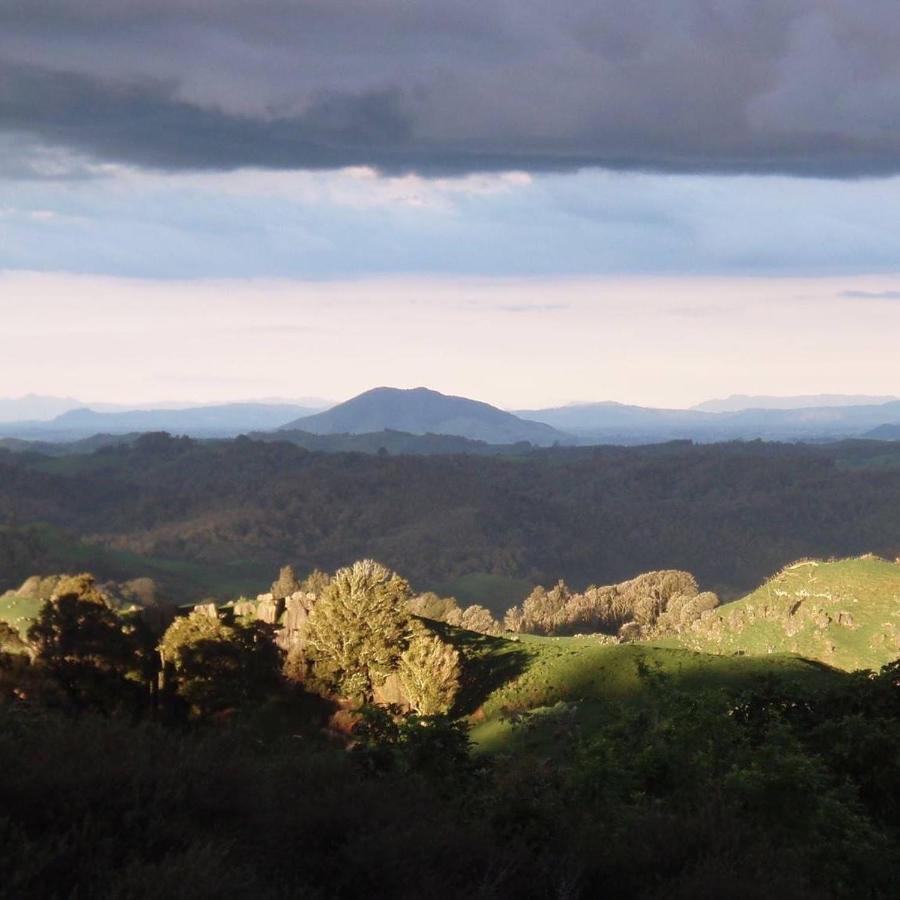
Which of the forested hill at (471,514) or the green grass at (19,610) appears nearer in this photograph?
the green grass at (19,610)

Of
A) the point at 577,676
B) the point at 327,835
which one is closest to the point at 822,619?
the point at 577,676

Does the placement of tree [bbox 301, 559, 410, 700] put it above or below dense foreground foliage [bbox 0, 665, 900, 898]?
below

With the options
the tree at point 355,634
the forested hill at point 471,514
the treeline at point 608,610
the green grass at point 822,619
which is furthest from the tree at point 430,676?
the forested hill at point 471,514

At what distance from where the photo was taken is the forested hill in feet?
465

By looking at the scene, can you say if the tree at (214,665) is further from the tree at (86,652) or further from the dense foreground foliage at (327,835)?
the dense foreground foliage at (327,835)

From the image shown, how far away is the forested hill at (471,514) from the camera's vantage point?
141875 mm

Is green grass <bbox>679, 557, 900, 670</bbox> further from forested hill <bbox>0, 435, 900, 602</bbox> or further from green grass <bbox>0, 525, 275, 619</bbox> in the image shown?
forested hill <bbox>0, 435, 900, 602</bbox>

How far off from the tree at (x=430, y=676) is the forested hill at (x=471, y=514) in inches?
3758

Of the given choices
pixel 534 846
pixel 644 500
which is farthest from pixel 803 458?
pixel 534 846

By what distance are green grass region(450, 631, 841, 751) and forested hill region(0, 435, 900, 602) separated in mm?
93211

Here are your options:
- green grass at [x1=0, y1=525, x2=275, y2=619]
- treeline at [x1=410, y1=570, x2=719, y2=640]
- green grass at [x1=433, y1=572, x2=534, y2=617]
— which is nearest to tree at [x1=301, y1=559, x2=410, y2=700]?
treeline at [x1=410, y1=570, x2=719, y2=640]

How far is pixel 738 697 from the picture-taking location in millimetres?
17406

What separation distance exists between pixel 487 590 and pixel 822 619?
79.8 meters

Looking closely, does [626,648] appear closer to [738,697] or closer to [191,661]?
[738,697]
